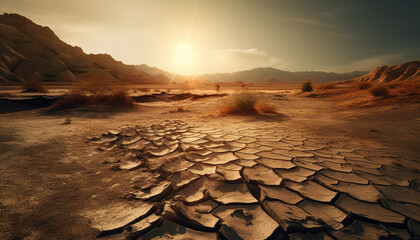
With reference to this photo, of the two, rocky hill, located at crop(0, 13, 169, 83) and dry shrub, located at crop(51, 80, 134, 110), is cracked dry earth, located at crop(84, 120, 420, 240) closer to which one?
dry shrub, located at crop(51, 80, 134, 110)

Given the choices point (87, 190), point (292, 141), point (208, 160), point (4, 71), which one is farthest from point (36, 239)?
point (4, 71)

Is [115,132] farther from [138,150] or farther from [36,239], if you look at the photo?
[36,239]

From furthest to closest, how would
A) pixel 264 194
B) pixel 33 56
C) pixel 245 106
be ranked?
pixel 33 56 → pixel 245 106 → pixel 264 194

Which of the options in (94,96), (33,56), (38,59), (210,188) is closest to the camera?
Answer: (210,188)

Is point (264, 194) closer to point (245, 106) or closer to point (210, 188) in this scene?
point (210, 188)

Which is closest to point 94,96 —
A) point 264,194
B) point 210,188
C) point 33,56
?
point 210,188

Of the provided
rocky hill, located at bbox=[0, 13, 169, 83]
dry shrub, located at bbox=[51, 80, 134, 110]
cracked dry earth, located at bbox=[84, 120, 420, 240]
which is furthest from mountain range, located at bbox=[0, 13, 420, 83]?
cracked dry earth, located at bbox=[84, 120, 420, 240]
